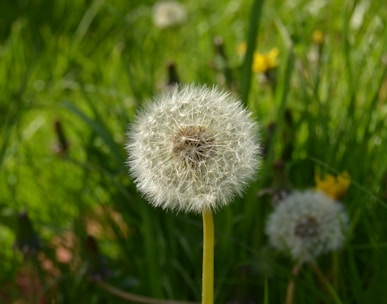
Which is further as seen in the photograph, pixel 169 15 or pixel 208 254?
pixel 169 15

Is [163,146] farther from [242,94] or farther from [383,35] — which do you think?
[383,35]

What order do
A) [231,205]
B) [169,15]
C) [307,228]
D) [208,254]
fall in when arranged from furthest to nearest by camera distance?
[169,15] → [231,205] → [307,228] → [208,254]

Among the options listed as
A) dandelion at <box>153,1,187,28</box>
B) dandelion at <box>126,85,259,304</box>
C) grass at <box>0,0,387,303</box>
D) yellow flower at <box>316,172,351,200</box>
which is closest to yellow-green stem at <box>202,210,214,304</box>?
dandelion at <box>126,85,259,304</box>

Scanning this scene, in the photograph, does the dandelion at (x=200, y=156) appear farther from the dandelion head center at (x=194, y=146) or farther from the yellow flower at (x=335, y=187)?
the yellow flower at (x=335, y=187)

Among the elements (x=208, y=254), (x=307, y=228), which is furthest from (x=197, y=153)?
(x=307, y=228)

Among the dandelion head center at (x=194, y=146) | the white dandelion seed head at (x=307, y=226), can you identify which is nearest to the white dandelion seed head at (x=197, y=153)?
the dandelion head center at (x=194, y=146)

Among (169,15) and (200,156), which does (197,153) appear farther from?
(169,15)

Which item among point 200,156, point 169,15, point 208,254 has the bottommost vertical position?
point 208,254

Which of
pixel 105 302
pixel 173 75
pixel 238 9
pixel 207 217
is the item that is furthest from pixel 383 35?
pixel 238 9
